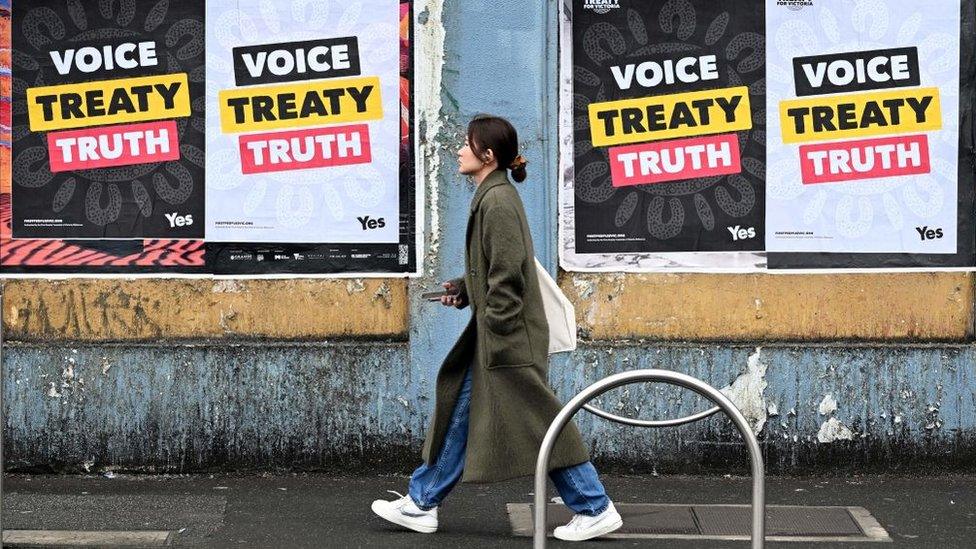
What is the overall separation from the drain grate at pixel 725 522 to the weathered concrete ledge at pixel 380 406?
34.3 inches

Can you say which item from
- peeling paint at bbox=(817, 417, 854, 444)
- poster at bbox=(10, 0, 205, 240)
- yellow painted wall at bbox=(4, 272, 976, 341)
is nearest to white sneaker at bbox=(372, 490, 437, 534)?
yellow painted wall at bbox=(4, 272, 976, 341)

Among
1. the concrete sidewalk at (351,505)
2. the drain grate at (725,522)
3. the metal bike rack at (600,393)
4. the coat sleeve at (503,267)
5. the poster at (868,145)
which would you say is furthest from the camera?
the poster at (868,145)

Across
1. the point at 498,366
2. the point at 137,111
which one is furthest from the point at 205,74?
the point at 498,366

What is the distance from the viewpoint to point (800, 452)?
807 centimetres

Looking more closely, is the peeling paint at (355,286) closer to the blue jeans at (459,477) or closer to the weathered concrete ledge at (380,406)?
the weathered concrete ledge at (380,406)

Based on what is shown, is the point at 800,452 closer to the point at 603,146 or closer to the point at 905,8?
the point at 603,146

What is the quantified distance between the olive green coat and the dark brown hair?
7 centimetres

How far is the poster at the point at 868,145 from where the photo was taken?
810cm

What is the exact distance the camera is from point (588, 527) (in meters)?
6.32

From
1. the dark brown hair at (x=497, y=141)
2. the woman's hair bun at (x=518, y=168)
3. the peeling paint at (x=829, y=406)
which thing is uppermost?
the dark brown hair at (x=497, y=141)

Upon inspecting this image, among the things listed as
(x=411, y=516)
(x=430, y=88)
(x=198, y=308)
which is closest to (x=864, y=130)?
(x=430, y=88)

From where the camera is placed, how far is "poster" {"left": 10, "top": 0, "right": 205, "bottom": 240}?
811cm

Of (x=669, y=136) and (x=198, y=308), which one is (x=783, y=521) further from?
(x=198, y=308)

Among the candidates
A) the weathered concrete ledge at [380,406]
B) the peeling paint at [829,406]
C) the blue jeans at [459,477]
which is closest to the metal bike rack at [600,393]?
the blue jeans at [459,477]
